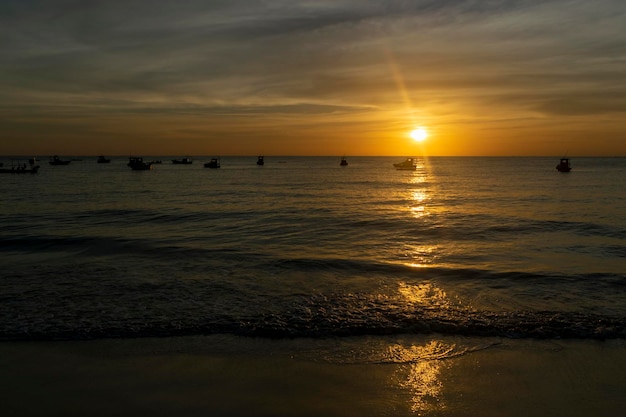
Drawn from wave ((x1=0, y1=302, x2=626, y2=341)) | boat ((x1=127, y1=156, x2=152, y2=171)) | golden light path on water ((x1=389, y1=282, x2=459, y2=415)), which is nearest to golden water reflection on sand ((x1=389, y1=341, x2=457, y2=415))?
golden light path on water ((x1=389, y1=282, x2=459, y2=415))

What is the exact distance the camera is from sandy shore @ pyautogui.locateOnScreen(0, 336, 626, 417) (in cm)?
625

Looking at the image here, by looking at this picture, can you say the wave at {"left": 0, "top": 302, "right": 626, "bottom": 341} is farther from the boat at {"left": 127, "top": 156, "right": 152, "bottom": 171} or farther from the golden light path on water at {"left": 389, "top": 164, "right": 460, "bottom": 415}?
the boat at {"left": 127, "top": 156, "right": 152, "bottom": 171}

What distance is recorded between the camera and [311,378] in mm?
7195

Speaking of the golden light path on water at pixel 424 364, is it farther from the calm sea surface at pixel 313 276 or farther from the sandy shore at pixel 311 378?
the calm sea surface at pixel 313 276

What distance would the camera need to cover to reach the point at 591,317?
10.1 metres

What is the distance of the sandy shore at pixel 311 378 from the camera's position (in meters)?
6.25

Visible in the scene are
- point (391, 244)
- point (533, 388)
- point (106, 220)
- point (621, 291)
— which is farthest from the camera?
point (106, 220)

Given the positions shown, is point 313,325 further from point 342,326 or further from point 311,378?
point 311,378

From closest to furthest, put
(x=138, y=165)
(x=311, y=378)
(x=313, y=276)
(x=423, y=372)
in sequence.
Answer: (x=311, y=378), (x=423, y=372), (x=313, y=276), (x=138, y=165)

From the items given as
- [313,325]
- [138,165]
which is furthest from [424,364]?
[138,165]

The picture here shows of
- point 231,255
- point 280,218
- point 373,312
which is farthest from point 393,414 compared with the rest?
point 280,218

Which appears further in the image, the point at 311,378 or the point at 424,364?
the point at 424,364

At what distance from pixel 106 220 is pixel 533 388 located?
26.9m

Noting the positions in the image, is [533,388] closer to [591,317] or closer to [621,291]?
[591,317]
